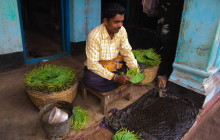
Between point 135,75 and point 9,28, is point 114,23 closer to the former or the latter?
point 135,75

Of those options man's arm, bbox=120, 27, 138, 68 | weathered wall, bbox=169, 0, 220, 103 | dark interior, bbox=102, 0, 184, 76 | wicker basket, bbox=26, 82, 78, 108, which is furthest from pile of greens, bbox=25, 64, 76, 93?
dark interior, bbox=102, 0, 184, 76

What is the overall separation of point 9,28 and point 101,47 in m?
2.32

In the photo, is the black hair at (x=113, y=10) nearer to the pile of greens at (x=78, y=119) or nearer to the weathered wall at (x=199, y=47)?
the weathered wall at (x=199, y=47)

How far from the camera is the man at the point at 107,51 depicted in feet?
→ 8.04

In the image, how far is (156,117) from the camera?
2807mm

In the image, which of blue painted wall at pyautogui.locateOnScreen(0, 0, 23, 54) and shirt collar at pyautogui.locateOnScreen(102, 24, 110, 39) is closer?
shirt collar at pyautogui.locateOnScreen(102, 24, 110, 39)

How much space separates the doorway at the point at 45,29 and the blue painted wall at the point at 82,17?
0.63 feet

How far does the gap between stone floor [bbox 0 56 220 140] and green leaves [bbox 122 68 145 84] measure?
0.59 meters

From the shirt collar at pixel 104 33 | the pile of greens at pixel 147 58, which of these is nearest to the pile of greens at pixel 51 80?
the shirt collar at pixel 104 33

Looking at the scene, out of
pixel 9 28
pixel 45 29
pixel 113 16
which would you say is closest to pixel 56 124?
pixel 113 16

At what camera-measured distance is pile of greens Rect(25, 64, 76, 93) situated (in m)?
2.47

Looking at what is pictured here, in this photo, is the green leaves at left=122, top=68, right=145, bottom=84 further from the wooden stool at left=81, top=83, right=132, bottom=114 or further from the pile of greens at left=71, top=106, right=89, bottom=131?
the pile of greens at left=71, top=106, right=89, bottom=131

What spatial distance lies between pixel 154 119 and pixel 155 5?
259 cm

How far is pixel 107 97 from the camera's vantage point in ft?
8.93
